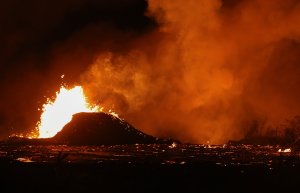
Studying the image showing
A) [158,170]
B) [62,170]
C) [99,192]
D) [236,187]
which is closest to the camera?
[99,192]

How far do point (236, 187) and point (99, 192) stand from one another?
20.1m

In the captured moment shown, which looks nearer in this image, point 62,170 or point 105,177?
point 105,177

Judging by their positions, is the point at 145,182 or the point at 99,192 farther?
the point at 145,182

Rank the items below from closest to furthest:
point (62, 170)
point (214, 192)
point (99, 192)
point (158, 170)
Result: 1. point (99, 192)
2. point (214, 192)
3. point (62, 170)
4. point (158, 170)

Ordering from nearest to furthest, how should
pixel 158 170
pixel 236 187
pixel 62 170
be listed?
pixel 236 187
pixel 62 170
pixel 158 170

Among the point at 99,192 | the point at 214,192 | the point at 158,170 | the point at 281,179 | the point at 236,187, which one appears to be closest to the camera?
the point at 99,192

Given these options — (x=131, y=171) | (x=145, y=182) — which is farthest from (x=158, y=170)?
(x=145, y=182)

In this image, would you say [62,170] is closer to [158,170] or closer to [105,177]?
[105,177]

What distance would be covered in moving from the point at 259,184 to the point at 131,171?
984 inches

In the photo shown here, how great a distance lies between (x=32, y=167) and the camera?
86812 millimetres

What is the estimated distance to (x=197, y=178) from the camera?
3113 inches

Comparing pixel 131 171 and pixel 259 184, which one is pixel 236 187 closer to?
pixel 259 184

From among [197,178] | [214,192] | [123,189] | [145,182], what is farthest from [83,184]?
[197,178]

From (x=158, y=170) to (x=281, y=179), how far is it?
24320mm
